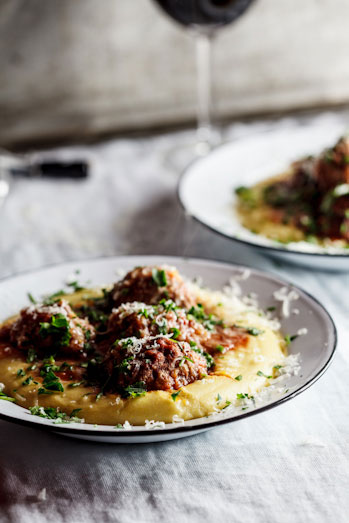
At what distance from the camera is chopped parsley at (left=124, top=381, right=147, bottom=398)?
1.75 meters

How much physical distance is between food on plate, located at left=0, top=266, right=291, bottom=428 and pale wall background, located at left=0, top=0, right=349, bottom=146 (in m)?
2.48

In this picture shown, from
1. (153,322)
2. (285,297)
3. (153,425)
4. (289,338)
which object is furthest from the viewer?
(285,297)

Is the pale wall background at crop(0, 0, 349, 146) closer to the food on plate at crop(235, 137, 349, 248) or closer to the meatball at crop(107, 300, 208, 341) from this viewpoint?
the food on plate at crop(235, 137, 349, 248)

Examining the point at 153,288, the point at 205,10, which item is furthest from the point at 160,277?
the point at 205,10

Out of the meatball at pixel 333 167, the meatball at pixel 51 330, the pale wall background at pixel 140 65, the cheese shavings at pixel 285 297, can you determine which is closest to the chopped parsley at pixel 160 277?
the meatball at pixel 51 330

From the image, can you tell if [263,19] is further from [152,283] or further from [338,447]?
[338,447]

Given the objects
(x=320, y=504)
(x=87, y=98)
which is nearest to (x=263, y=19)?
(x=87, y=98)

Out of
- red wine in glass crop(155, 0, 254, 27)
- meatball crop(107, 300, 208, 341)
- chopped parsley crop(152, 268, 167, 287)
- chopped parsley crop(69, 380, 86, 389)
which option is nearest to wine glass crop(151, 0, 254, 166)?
red wine in glass crop(155, 0, 254, 27)

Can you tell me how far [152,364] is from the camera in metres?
1.81

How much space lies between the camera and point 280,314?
2.21 metres

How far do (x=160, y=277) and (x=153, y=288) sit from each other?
37 millimetres

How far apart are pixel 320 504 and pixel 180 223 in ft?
6.02

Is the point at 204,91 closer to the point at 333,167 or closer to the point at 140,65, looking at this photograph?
the point at 140,65

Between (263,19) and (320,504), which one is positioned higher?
(263,19)
